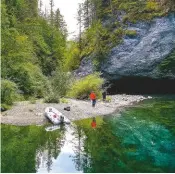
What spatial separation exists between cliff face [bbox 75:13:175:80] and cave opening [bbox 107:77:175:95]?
1954 millimetres

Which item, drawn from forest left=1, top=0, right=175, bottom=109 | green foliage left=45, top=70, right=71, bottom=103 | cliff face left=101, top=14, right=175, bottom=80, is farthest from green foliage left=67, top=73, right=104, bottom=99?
cliff face left=101, top=14, right=175, bottom=80

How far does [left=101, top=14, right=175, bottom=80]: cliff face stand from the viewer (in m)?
52.9

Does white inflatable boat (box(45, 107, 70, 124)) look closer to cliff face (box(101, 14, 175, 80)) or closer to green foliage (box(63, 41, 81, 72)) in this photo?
cliff face (box(101, 14, 175, 80))

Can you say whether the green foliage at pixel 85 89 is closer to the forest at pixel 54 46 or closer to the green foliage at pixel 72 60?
the forest at pixel 54 46

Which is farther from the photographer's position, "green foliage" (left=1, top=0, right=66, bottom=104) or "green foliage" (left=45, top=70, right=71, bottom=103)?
"green foliage" (left=1, top=0, right=66, bottom=104)

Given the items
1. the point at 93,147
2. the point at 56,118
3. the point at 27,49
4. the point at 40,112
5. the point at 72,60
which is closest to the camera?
the point at 93,147

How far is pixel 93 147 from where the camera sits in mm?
20156

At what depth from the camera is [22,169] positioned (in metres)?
15.9

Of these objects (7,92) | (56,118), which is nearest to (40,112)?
(56,118)

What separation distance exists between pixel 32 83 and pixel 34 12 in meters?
27.2

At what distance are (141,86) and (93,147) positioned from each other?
41474mm

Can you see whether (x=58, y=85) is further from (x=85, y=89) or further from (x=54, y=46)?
(x=54, y=46)

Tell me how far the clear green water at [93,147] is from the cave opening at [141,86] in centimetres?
2807

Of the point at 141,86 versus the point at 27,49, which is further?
the point at 141,86
